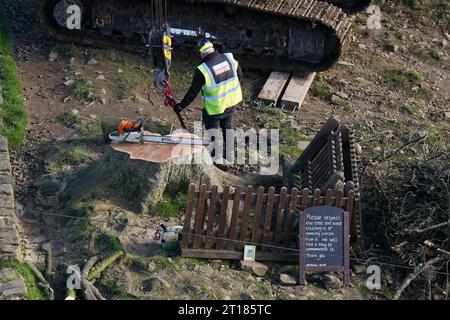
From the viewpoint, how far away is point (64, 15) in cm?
1769

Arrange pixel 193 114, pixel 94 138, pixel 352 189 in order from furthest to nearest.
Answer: pixel 193 114, pixel 94 138, pixel 352 189

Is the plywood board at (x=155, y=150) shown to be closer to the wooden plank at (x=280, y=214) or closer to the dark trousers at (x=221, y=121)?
the dark trousers at (x=221, y=121)

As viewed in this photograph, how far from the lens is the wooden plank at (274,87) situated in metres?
16.7

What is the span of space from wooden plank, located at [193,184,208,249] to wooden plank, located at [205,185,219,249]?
0.26 feet

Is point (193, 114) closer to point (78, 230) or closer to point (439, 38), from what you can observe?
point (78, 230)

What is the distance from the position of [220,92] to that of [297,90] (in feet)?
9.63

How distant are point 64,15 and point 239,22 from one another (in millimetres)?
2770

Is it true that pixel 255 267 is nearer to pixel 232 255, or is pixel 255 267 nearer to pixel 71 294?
pixel 232 255

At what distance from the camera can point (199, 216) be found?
40.9ft

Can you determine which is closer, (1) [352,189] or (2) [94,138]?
(1) [352,189]

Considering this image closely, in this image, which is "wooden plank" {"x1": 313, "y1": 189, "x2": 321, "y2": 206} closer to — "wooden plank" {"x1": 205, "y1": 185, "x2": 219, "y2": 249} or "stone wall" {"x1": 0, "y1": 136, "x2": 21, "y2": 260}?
"wooden plank" {"x1": 205, "y1": 185, "x2": 219, "y2": 249}

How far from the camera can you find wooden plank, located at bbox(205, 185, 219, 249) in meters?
12.4

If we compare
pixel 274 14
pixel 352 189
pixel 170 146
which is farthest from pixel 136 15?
pixel 352 189

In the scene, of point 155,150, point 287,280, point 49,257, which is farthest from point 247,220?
point 49,257
